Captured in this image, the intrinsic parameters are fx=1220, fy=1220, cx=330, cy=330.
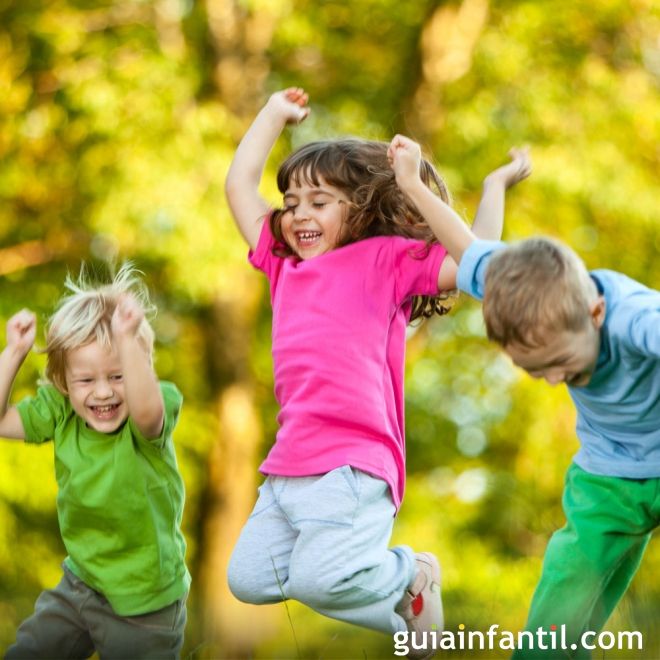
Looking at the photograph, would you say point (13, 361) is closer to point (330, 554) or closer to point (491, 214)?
point (330, 554)

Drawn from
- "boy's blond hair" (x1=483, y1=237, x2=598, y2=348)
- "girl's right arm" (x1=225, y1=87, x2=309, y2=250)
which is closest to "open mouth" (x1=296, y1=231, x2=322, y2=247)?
"girl's right arm" (x1=225, y1=87, x2=309, y2=250)

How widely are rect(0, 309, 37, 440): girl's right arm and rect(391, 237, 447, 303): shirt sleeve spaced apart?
1.04 metres

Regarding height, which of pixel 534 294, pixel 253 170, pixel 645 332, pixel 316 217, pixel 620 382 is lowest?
pixel 620 382

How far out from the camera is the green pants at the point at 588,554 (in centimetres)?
322

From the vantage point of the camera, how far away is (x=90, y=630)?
3361 mm

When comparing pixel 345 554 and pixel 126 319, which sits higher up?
pixel 126 319

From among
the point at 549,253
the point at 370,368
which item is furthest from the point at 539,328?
the point at 370,368

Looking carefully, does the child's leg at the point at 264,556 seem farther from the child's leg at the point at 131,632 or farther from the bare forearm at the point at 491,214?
the bare forearm at the point at 491,214

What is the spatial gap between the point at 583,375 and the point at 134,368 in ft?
3.74

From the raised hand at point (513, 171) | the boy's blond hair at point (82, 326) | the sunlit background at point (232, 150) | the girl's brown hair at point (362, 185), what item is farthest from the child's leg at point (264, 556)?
the sunlit background at point (232, 150)

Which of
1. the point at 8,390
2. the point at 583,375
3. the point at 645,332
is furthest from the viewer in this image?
the point at 8,390

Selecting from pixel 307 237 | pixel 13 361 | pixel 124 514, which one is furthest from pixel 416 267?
pixel 13 361

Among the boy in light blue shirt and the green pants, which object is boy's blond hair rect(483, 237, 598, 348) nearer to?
the boy in light blue shirt

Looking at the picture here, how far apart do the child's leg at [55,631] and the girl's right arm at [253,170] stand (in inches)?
46.2
